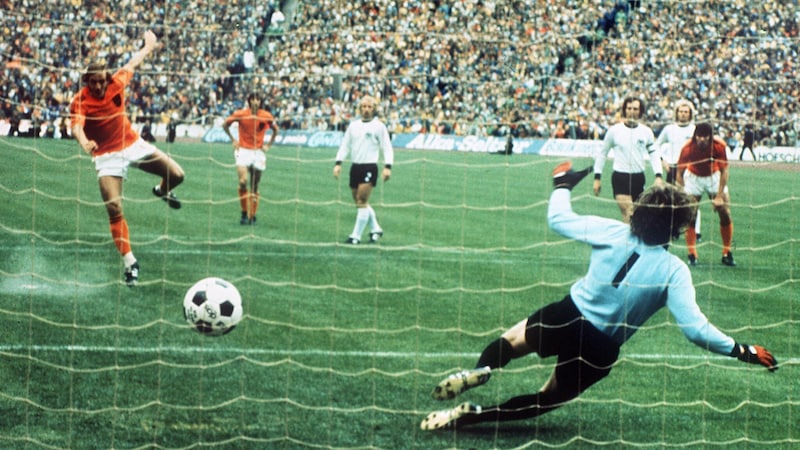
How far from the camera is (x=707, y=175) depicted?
1363 centimetres

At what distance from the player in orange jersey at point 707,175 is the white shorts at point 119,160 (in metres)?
6.42

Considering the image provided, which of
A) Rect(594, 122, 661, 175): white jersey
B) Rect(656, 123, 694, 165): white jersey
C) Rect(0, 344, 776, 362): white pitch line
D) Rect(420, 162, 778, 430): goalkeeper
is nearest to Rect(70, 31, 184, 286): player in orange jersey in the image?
Rect(0, 344, 776, 362): white pitch line

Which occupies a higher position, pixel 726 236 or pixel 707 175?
pixel 707 175

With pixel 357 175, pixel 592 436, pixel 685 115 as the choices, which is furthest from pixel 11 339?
pixel 685 115

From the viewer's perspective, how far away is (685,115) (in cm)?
1320

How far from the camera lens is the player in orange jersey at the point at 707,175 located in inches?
511

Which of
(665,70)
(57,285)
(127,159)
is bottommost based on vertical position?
(57,285)

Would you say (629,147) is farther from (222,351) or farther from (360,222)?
(222,351)

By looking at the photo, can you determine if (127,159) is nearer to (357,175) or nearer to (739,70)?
(357,175)

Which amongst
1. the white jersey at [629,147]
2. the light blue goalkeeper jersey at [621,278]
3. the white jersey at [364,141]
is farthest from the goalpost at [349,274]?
the white jersey at [629,147]

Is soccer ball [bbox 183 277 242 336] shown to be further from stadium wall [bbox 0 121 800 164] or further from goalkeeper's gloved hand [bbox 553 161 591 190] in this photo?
stadium wall [bbox 0 121 800 164]

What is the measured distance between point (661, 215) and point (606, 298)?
53 cm

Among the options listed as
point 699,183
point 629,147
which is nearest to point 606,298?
point 629,147

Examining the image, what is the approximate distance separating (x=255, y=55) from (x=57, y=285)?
23.9 m
